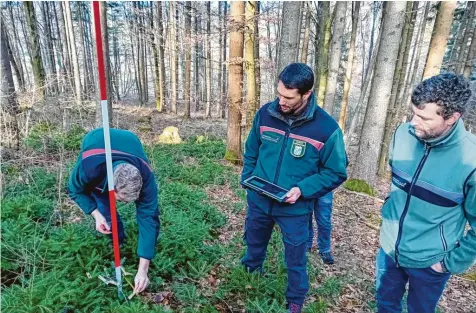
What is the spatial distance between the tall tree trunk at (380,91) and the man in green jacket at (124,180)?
19.6 ft

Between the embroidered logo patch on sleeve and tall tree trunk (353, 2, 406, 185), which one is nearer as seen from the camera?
the embroidered logo patch on sleeve

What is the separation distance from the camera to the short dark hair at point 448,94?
191 cm

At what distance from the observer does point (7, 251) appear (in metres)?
3.04

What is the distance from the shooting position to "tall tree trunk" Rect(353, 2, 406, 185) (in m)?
6.28

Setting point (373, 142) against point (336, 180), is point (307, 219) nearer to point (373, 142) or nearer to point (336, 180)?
point (336, 180)

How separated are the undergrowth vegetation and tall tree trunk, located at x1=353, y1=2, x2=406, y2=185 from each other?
3.80 m

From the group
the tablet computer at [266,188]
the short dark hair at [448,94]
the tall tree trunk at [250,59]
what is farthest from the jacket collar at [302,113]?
the tall tree trunk at [250,59]

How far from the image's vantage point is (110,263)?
10.3ft

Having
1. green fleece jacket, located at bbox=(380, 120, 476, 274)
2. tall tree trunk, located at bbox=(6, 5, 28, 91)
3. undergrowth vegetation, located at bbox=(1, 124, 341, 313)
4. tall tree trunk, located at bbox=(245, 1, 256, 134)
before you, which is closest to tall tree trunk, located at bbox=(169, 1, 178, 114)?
tall tree trunk, located at bbox=(6, 5, 28, 91)

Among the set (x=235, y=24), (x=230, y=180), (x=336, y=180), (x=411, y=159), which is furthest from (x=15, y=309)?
(x=235, y=24)

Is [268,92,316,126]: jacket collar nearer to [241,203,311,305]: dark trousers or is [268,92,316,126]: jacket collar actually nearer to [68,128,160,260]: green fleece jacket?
[241,203,311,305]: dark trousers

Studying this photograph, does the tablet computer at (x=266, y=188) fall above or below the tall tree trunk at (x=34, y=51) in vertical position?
A: below

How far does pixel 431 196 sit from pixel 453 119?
0.55m

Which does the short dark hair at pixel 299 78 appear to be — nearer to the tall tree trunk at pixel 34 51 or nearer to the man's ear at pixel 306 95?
the man's ear at pixel 306 95
